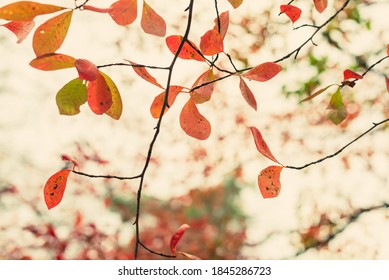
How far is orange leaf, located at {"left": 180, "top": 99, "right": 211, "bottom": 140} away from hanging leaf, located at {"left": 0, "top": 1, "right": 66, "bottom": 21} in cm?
20

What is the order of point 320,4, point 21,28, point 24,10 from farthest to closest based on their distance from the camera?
point 320,4 → point 21,28 → point 24,10

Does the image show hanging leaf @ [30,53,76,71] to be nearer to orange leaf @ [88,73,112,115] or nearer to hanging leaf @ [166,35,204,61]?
orange leaf @ [88,73,112,115]

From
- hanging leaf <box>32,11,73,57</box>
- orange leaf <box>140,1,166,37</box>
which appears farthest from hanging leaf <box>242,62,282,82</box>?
hanging leaf <box>32,11,73,57</box>

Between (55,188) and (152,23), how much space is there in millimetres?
229

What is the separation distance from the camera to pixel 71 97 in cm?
49

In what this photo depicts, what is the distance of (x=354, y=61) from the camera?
266cm

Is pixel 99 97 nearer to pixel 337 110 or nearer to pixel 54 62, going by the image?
pixel 54 62

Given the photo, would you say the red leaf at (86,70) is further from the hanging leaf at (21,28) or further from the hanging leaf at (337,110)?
the hanging leaf at (337,110)

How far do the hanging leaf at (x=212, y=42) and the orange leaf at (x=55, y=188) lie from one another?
22cm

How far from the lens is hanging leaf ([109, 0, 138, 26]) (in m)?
0.55

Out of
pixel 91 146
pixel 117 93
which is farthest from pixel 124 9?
pixel 91 146

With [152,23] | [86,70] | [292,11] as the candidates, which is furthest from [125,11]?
[292,11]

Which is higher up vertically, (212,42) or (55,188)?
(212,42)

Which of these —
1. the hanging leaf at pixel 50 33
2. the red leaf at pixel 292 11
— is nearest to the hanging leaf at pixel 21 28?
the hanging leaf at pixel 50 33
